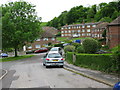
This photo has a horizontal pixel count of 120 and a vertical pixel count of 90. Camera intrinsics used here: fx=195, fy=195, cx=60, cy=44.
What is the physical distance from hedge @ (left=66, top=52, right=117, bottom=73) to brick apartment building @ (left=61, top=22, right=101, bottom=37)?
85.2 meters

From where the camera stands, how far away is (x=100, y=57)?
16266mm

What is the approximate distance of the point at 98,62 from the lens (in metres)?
16.7

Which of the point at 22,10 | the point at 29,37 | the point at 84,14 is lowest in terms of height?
the point at 29,37

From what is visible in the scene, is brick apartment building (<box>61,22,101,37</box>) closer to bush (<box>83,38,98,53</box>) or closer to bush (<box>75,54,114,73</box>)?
bush (<box>83,38,98,53</box>)

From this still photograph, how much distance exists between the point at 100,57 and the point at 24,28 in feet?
92.0

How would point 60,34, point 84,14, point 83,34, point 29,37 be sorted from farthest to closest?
1. point 84,14
2. point 60,34
3. point 83,34
4. point 29,37

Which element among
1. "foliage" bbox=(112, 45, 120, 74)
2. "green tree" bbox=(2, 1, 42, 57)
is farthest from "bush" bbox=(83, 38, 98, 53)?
"green tree" bbox=(2, 1, 42, 57)

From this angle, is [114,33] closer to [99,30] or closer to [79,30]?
[99,30]

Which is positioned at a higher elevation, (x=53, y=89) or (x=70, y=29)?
(x=70, y=29)

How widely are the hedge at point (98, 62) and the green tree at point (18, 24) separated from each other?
817 inches

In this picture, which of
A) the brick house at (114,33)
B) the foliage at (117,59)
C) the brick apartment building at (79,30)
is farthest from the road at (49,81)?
the brick apartment building at (79,30)

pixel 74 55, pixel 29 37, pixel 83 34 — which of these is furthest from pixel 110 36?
pixel 83 34

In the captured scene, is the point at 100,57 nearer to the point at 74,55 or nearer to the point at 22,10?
the point at 74,55

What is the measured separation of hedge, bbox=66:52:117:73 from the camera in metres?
14.6
